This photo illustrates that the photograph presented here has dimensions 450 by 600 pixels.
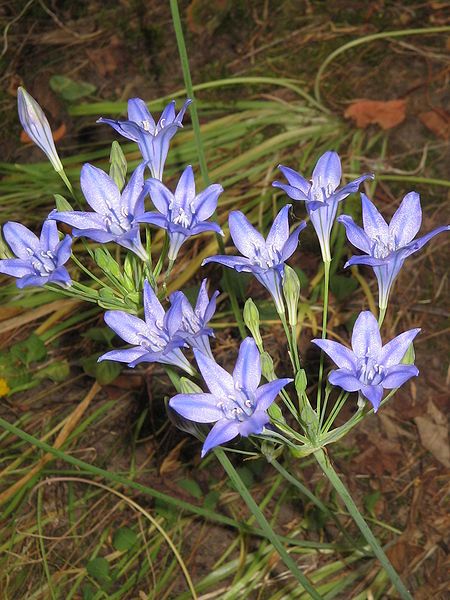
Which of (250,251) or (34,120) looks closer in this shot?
(250,251)

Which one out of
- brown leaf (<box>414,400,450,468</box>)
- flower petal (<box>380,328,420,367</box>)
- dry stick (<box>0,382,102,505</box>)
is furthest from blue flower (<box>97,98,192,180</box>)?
brown leaf (<box>414,400,450,468</box>)

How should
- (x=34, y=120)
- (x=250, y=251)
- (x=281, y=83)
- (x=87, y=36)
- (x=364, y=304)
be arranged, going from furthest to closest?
(x=87, y=36) < (x=281, y=83) < (x=364, y=304) < (x=34, y=120) < (x=250, y=251)

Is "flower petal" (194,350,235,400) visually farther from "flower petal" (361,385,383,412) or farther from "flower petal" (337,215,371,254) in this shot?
"flower petal" (337,215,371,254)

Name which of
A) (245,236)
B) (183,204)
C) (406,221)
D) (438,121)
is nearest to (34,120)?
(183,204)

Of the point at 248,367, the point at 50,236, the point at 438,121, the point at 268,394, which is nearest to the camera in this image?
the point at 268,394

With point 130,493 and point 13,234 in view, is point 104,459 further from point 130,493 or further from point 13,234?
point 13,234

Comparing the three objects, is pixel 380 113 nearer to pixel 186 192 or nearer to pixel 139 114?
pixel 139 114

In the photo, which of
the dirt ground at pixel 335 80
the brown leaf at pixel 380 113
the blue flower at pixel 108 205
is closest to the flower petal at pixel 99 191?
the blue flower at pixel 108 205

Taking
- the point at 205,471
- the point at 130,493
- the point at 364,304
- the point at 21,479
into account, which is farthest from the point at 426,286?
the point at 21,479
